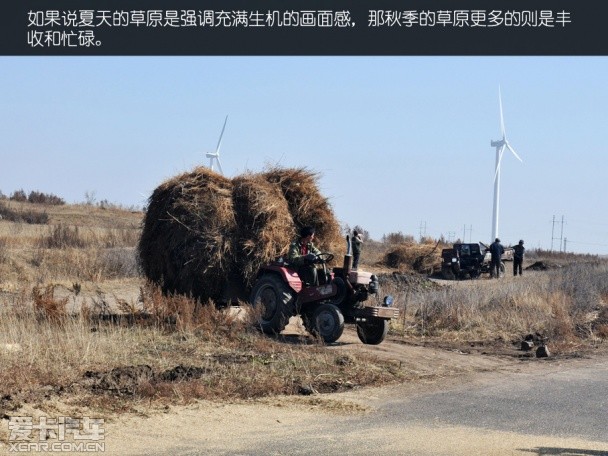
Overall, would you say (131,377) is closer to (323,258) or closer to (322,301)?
(322,301)

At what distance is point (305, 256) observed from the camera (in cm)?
1706

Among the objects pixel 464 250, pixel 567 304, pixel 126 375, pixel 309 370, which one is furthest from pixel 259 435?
pixel 464 250

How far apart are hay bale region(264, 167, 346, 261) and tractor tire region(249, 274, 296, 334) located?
212cm

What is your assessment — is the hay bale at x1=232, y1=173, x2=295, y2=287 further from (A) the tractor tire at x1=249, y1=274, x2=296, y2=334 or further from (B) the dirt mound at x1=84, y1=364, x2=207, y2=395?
(B) the dirt mound at x1=84, y1=364, x2=207, y2=395

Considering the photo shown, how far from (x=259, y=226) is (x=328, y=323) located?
2945 mm

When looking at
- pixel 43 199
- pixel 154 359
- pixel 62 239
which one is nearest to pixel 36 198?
pixel 43 199

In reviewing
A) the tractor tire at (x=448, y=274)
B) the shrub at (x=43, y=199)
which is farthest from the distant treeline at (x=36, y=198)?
the tractor tire at (x=448, y=274)

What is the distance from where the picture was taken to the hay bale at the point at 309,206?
63.1 ft

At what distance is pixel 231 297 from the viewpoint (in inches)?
734

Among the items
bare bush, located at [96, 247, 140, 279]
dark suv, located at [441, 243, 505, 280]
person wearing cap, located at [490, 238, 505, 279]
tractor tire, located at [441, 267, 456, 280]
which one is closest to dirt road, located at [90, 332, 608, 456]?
bare bush, located at [96, 247, 140, 279]

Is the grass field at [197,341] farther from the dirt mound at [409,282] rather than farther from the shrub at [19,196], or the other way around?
the shrub at [19,196]

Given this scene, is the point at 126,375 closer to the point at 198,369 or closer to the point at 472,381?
the point at 198,369

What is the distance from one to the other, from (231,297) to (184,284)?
3.11 feet

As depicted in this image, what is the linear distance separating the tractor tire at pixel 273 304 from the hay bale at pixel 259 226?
0.98m
